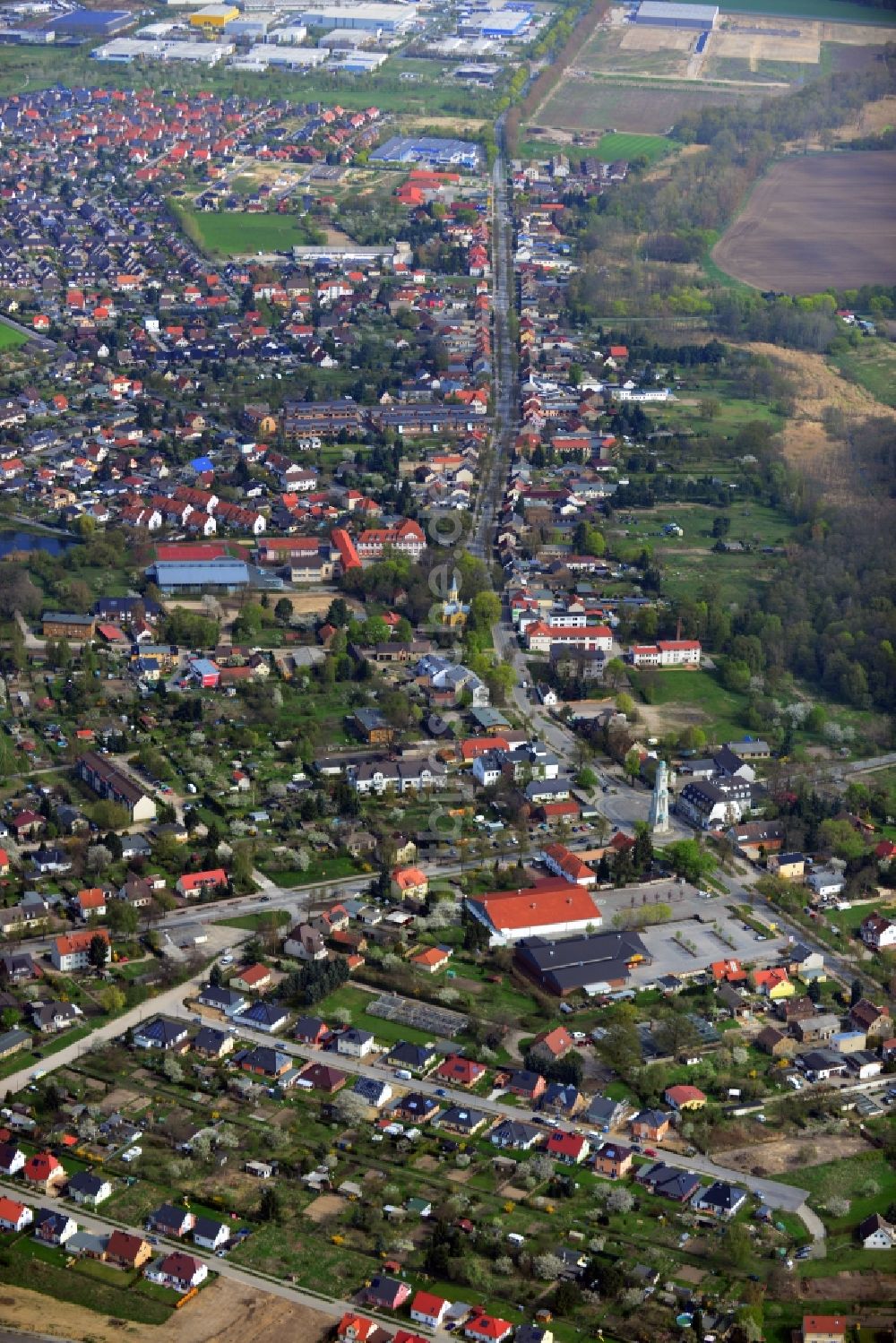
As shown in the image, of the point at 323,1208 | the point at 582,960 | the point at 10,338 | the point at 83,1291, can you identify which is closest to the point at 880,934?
the point at 582,960

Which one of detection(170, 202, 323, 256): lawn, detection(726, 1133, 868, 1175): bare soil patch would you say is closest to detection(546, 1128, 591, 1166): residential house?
detection(726, 1133, 868, 1175): bare soil patch

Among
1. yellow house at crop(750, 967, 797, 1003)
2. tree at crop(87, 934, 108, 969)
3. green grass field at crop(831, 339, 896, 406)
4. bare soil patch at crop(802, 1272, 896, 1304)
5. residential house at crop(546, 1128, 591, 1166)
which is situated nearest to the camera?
bare soil patch at crop(802, 1272, 896, 1304)

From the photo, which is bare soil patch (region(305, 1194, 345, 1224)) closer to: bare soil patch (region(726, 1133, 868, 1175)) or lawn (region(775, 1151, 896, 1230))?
bare soil patch (region(726, 1133, 868, 1175))

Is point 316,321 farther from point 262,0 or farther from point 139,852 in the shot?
point 262,0

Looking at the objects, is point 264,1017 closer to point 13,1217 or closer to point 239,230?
point 13,1217

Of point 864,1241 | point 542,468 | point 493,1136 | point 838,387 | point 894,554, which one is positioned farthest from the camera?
point 838,387

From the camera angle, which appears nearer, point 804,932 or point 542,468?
point 804,932

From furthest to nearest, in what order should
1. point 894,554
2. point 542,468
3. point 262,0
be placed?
point 262,0 → point 542,468 → point 894,554

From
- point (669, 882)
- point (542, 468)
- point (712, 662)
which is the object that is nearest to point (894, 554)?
point (712, 662)
